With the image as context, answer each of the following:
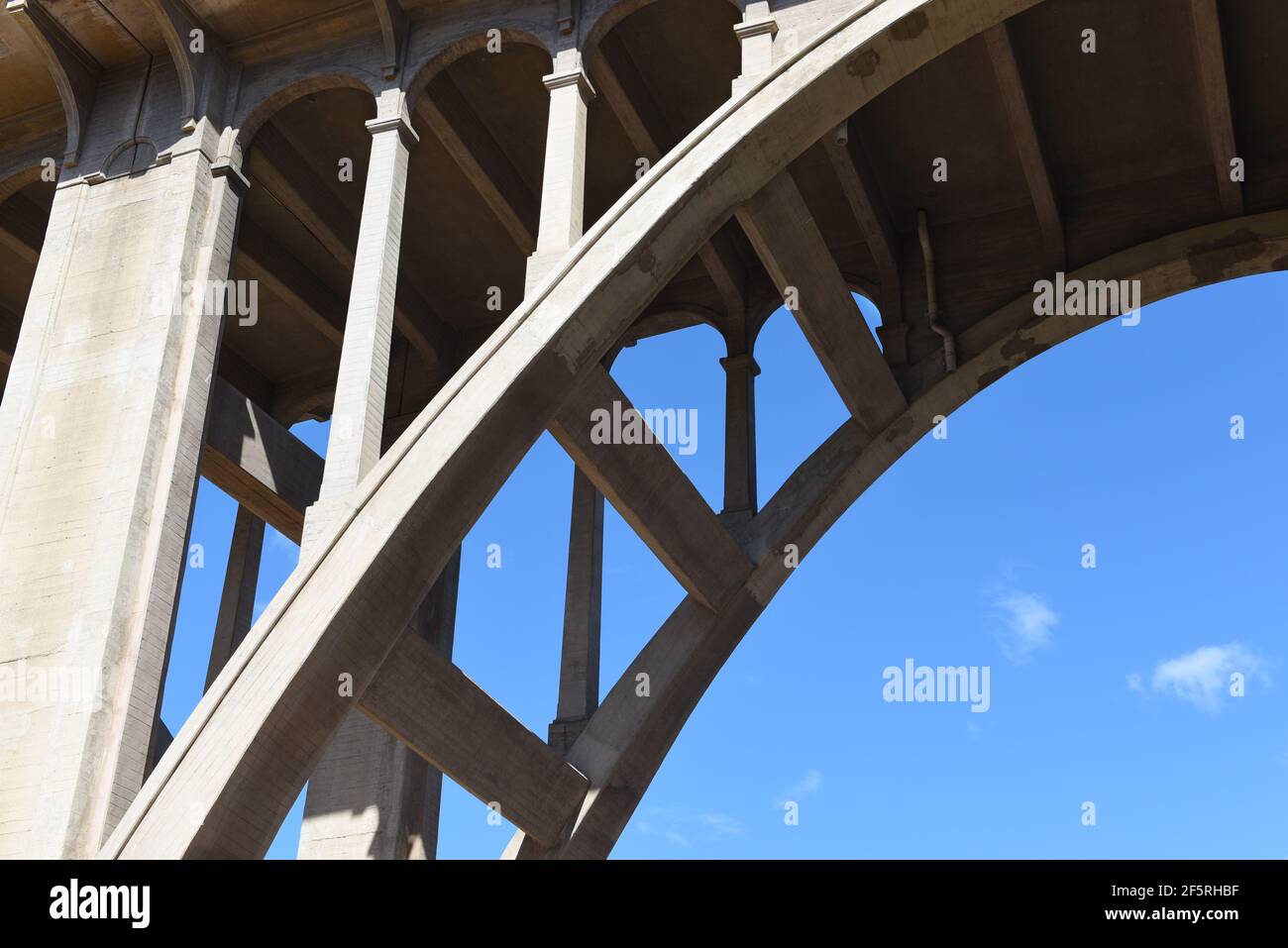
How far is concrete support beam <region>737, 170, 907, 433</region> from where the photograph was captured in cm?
1516

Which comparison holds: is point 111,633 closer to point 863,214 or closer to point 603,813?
point 603,813

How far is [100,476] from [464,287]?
7.65 m

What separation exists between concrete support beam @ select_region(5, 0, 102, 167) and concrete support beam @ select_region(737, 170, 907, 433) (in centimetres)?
728

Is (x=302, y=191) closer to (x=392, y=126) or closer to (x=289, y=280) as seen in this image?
(x=289, y=280)

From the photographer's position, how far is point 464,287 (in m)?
20.4

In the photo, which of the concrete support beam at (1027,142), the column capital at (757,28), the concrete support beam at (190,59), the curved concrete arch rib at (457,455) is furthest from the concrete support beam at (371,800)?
the concrete support beam at (1027,142)

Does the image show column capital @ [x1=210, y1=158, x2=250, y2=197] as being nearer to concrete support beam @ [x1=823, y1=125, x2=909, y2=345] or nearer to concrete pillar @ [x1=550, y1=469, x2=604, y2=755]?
concrete pillar @ [x1=550, y1=469, x2=604, y2=755]

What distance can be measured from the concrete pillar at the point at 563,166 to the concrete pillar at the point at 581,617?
4.98 metres

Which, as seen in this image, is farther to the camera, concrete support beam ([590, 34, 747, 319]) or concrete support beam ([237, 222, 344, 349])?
concrete support beam ([237, 222, 344, 349])

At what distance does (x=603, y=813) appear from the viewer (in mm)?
16047

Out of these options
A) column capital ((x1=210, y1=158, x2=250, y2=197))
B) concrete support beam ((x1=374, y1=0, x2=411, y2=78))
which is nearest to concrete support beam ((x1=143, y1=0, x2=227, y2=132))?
column capital ((x1=210, y1=158, x2=250, y2=197))

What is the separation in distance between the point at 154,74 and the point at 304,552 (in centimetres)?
661

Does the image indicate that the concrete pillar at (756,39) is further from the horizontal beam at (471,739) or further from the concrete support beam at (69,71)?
the concrete support beam at (69,71)

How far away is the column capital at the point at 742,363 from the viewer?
19.3 m
